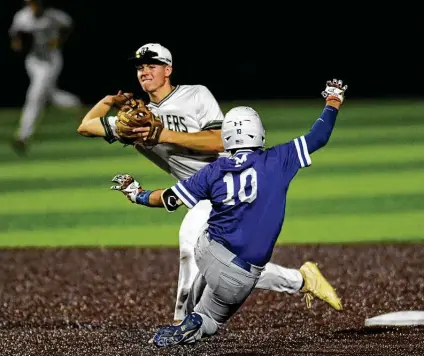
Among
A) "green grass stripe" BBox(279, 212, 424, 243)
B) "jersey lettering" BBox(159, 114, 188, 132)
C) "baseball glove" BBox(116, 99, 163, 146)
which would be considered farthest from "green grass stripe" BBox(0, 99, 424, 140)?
"baseball glove" BBox(116, 99, 163, 146)

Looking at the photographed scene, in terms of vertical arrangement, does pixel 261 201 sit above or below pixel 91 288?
above

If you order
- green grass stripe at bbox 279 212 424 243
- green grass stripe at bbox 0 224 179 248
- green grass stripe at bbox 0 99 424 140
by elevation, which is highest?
green grass stripe at bbox 279 212 424 243

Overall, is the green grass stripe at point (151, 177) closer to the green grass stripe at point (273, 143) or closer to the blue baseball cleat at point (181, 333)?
the green grass stripe at point (273, 143)

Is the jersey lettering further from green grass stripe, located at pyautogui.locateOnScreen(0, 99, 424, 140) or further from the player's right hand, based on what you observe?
green grass stripe, located at pyautogui.locateOnScreen(0, 99, 424, 140)

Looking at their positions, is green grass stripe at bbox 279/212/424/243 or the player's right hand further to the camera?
green grass stripe at bbox 279/212/424/243

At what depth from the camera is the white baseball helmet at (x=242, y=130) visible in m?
5.81

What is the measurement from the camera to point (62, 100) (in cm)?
1611

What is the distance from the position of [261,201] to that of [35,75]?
10.6 metres

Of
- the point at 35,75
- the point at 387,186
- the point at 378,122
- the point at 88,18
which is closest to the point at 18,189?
the point at 35,75

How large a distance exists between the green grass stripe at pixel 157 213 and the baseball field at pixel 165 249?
0.02 metres

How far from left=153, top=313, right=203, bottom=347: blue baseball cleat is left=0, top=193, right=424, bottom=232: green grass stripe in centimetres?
519

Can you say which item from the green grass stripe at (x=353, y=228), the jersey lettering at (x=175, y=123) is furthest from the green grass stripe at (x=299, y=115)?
the jersey lettering at (x=175, y=123)

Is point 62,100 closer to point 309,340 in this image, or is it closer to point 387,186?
point 387,186

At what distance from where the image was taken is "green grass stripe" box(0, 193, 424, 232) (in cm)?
1112
